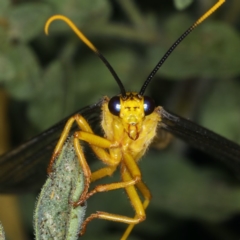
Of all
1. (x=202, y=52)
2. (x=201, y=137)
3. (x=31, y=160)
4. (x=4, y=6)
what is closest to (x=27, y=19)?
(x=4, y=6)

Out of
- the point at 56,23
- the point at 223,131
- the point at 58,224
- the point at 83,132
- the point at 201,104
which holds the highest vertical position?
the point at 56,23

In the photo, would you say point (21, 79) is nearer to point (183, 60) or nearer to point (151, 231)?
point (183, 60)

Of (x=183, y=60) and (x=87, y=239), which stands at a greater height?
(x=183, y=60)

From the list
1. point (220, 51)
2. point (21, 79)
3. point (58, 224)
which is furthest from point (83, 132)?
point (220, 51)

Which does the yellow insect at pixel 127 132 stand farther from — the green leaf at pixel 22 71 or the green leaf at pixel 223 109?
the green leaf at pixel 223 109

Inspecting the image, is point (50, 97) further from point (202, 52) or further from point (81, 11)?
point (202, 52)

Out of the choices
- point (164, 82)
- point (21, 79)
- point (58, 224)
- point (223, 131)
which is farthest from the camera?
point (164, 82)

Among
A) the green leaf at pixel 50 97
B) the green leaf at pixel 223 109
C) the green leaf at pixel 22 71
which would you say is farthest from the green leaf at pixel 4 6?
the green leaf at pixel 223 109
